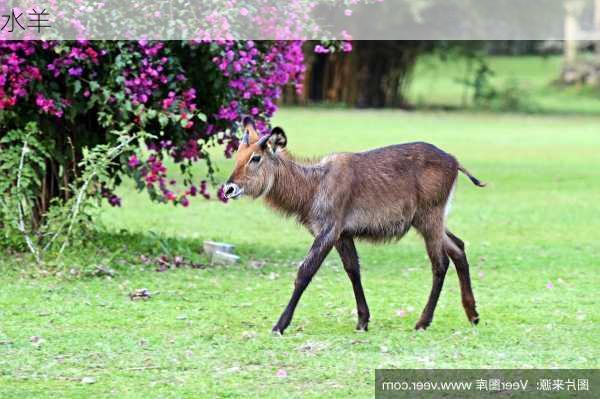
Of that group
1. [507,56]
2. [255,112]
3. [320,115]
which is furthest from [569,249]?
[507,56]

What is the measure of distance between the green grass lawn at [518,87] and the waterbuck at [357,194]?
1013 inches

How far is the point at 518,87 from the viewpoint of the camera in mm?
36250

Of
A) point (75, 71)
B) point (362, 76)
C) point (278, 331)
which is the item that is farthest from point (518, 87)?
point (278, 331)

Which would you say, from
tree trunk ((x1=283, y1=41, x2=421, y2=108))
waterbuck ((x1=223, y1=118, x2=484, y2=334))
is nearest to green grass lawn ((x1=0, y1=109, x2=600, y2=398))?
waterbuck ((x1=223, y1=118, x2=484, y2=334))

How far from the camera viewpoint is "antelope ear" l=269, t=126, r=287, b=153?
7867 mm

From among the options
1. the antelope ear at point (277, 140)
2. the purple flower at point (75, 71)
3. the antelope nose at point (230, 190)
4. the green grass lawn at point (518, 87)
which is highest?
the purple flower at point (75, 71)

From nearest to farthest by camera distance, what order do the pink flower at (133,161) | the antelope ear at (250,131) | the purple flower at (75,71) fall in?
the antelope ear at (250,131), the purple flower at (75,71), the pink flower at (133,161)

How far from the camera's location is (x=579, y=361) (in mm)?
7125

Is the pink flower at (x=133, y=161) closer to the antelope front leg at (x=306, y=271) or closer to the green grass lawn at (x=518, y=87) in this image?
the antelope front leg at (x=306, y=271)

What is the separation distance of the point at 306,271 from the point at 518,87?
29.4m

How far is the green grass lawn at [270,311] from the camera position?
6.82m

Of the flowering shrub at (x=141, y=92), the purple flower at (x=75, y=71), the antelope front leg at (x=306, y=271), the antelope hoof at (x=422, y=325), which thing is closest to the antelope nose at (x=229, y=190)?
the antelope front leg at (x=306, y=271)

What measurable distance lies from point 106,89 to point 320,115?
19.7 metres

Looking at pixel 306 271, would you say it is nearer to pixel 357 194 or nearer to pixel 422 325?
pixel 357 194
